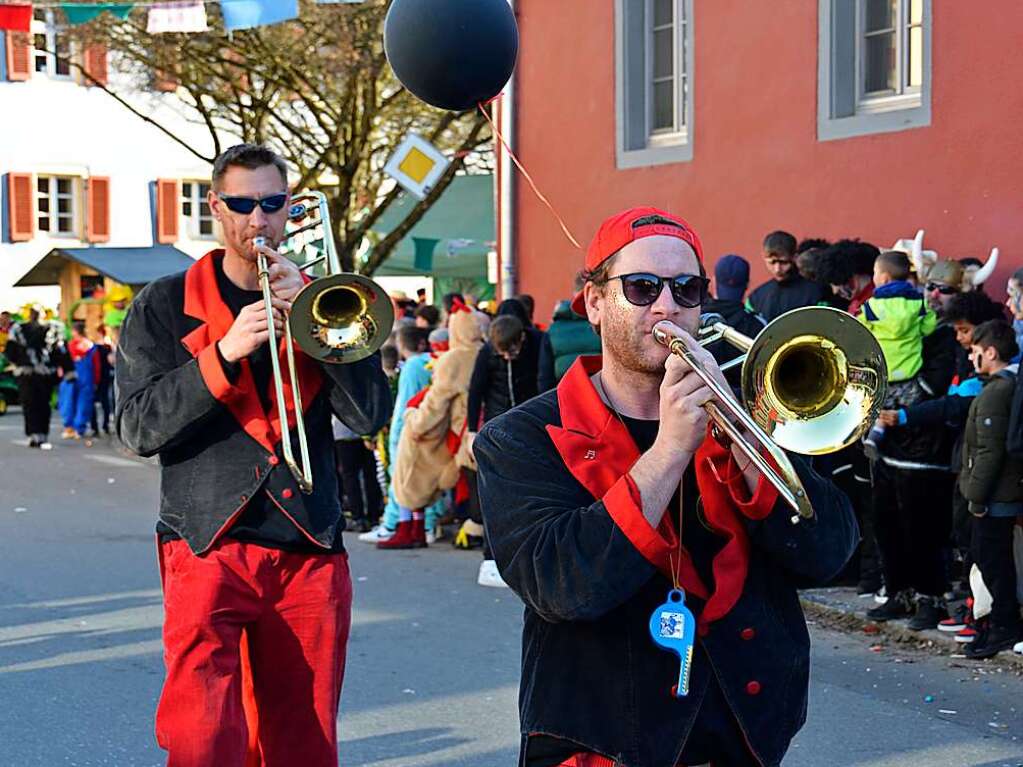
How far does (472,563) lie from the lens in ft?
35.8

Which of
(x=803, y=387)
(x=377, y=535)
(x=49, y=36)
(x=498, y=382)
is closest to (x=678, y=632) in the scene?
(x=803, y=387)

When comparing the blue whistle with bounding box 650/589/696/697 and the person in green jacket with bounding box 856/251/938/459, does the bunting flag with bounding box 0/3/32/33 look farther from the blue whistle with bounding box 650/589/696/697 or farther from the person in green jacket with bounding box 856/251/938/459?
the blue whistle with bounding box 650/589/696/697

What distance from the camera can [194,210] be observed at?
37.2m

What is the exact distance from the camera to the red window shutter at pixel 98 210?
35.7 metres

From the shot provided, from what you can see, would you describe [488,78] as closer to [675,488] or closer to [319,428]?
[319,428]

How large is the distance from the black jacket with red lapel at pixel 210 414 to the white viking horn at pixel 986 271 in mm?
5925

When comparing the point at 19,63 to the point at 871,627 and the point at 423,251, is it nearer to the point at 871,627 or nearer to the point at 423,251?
the point at 423,251

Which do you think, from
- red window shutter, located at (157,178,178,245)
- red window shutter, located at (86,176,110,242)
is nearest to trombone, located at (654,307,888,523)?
red window shutter, located at (86,176,110,242)

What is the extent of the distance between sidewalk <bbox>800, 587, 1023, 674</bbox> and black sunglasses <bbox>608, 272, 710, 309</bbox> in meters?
5.02

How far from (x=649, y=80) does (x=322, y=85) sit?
894cm

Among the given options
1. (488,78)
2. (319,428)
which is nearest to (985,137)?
(488,78)

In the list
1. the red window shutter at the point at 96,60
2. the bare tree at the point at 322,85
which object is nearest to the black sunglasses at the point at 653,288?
the bare tree at the point at 322,85

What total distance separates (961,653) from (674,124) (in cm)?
733

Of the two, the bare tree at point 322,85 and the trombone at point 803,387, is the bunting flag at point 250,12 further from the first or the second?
the trombone at point 803,387
